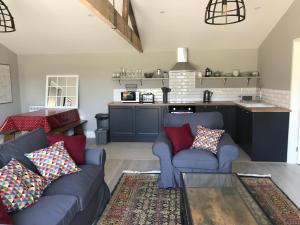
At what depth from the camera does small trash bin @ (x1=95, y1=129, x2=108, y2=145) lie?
5734 millimetres

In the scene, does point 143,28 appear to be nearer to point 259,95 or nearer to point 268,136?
point 259,95

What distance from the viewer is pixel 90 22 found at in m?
4.88

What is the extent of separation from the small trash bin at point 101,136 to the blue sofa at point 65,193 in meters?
2.72

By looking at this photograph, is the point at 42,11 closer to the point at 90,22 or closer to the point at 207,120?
the point at 90,22

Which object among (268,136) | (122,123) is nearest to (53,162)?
(122,123)

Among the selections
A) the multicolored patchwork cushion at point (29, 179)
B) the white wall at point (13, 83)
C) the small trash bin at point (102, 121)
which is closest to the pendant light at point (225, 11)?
the multicolored patchwork cushion at point (29, 179)

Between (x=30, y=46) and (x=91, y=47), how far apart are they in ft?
4.65

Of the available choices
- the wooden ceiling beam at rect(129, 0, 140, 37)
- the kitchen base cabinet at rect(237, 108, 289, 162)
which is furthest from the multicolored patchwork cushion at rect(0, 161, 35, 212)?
the kitchen base cabinet at rect(237, 108, 289, 162)

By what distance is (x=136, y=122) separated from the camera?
5.83 metres

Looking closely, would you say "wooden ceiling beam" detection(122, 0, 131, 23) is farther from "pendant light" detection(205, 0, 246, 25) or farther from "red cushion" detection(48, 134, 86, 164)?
"red cushion" detection(48, 134, 86, 164)

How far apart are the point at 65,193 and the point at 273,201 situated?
2.28 m

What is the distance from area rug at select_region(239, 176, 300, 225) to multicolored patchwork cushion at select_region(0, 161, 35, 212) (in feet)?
6.05

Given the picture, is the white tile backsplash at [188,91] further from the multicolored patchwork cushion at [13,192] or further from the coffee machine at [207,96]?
the multicolored patchwork cushion at [13,192]

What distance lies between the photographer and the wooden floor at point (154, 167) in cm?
348
